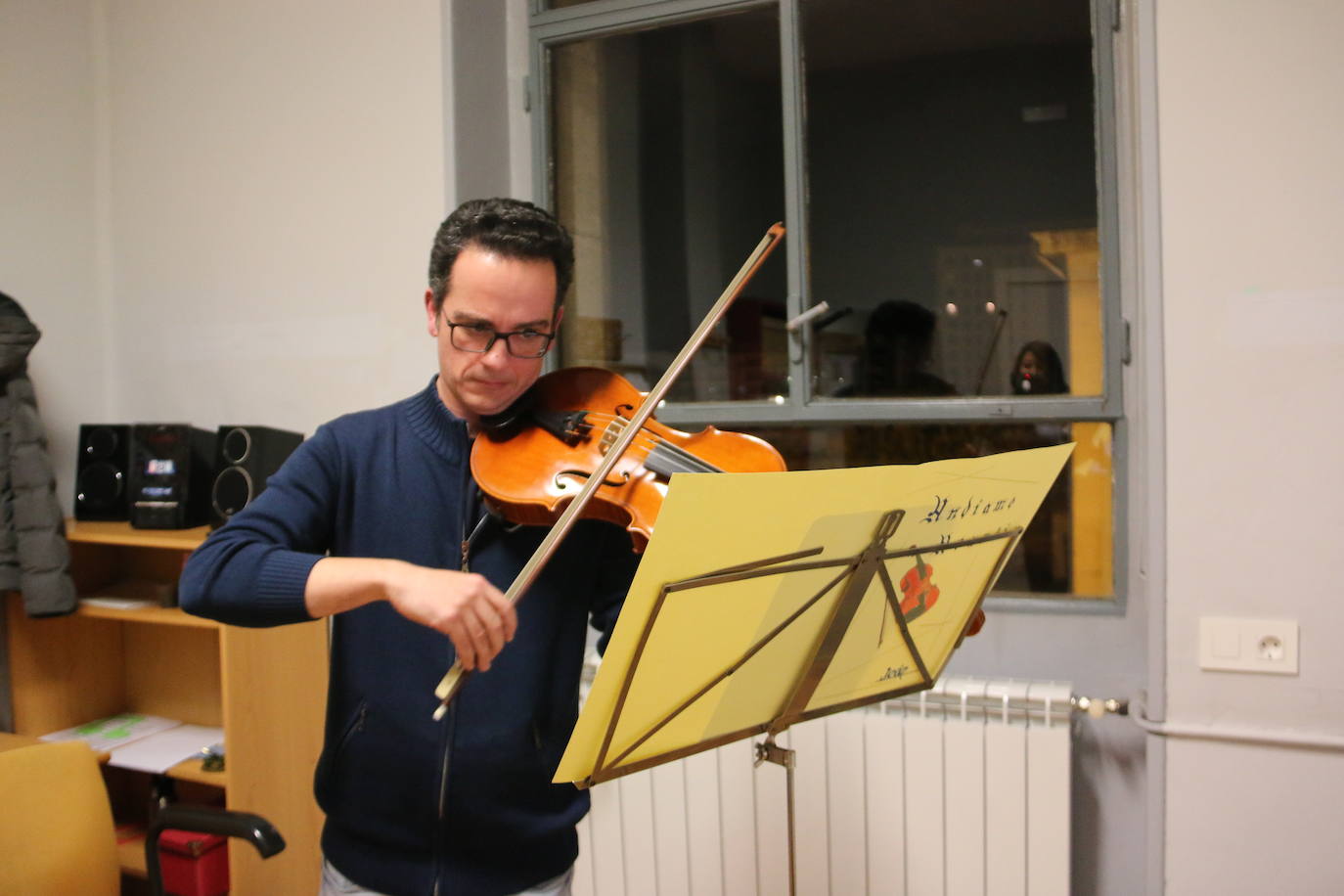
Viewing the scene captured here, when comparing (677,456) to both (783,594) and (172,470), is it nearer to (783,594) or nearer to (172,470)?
(783,594)

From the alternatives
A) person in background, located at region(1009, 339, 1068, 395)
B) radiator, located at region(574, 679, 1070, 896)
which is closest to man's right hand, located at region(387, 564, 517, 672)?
radiator, located at region(574, 679, 1070, 896)

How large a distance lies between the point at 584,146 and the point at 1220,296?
1.35 metres

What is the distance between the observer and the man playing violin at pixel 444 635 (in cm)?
108

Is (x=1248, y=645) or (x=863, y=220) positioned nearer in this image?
(x=1248, y=645)

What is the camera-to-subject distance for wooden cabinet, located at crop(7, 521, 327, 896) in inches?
75.2

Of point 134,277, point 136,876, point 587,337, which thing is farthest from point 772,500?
point 134,277

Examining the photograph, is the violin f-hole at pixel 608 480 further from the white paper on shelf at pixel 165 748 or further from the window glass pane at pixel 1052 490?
the white paper on shelf at pixel 165 748

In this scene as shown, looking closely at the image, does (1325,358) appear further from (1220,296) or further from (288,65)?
(288,65)

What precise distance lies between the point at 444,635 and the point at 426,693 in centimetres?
7

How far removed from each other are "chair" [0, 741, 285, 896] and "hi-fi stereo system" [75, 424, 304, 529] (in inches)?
22.6

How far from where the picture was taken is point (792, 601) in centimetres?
84

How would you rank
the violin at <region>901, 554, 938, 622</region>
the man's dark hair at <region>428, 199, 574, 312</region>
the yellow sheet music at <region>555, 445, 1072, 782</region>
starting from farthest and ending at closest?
1. the man's dark hair at <region>428, 199, 574, 312</region>
2. the violin at <region>901, 554, 938, 622</region>
3. the yellow sheet music at <region>555, 445, 1072, 782</region>

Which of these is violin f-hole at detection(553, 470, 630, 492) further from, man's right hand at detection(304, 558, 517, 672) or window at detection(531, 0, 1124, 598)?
window at detection(531, 0, 1124, 598)

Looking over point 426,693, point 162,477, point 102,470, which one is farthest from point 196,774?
point 426,693
